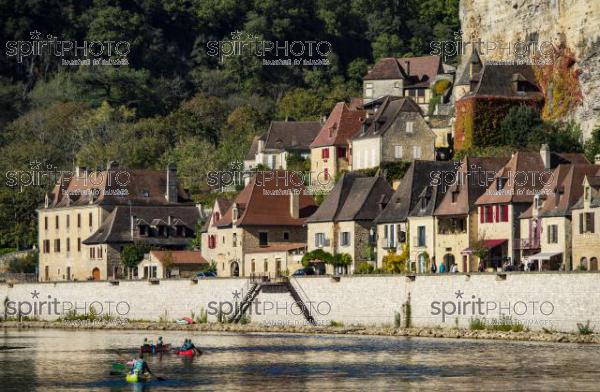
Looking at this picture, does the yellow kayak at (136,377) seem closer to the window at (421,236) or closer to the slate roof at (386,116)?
the window at (421,236)

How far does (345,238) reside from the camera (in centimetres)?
11606

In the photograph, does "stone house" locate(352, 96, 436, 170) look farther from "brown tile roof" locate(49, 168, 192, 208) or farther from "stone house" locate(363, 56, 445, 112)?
"stone house" locate(363, 56, 445, 112)

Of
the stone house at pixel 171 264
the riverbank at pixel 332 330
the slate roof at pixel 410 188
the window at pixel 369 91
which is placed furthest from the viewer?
the window at pixel 369 91

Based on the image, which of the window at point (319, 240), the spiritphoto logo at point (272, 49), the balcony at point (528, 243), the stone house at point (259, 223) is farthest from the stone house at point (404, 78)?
the balcony at point (528, 243)

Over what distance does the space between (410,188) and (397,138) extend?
1501 cm

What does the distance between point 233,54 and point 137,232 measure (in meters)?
58.0

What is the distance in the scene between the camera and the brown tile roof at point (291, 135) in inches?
5694

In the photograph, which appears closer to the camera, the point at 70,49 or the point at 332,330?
the point at 332,330

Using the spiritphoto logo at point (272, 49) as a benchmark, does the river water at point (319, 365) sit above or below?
below

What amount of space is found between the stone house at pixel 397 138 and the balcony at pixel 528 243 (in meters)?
22.9

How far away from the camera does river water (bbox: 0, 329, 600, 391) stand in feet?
244

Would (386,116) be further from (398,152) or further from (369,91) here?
(369,91)

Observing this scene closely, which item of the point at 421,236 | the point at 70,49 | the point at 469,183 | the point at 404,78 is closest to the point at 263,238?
the point at 421,236

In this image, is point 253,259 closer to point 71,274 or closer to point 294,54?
point 71,274
